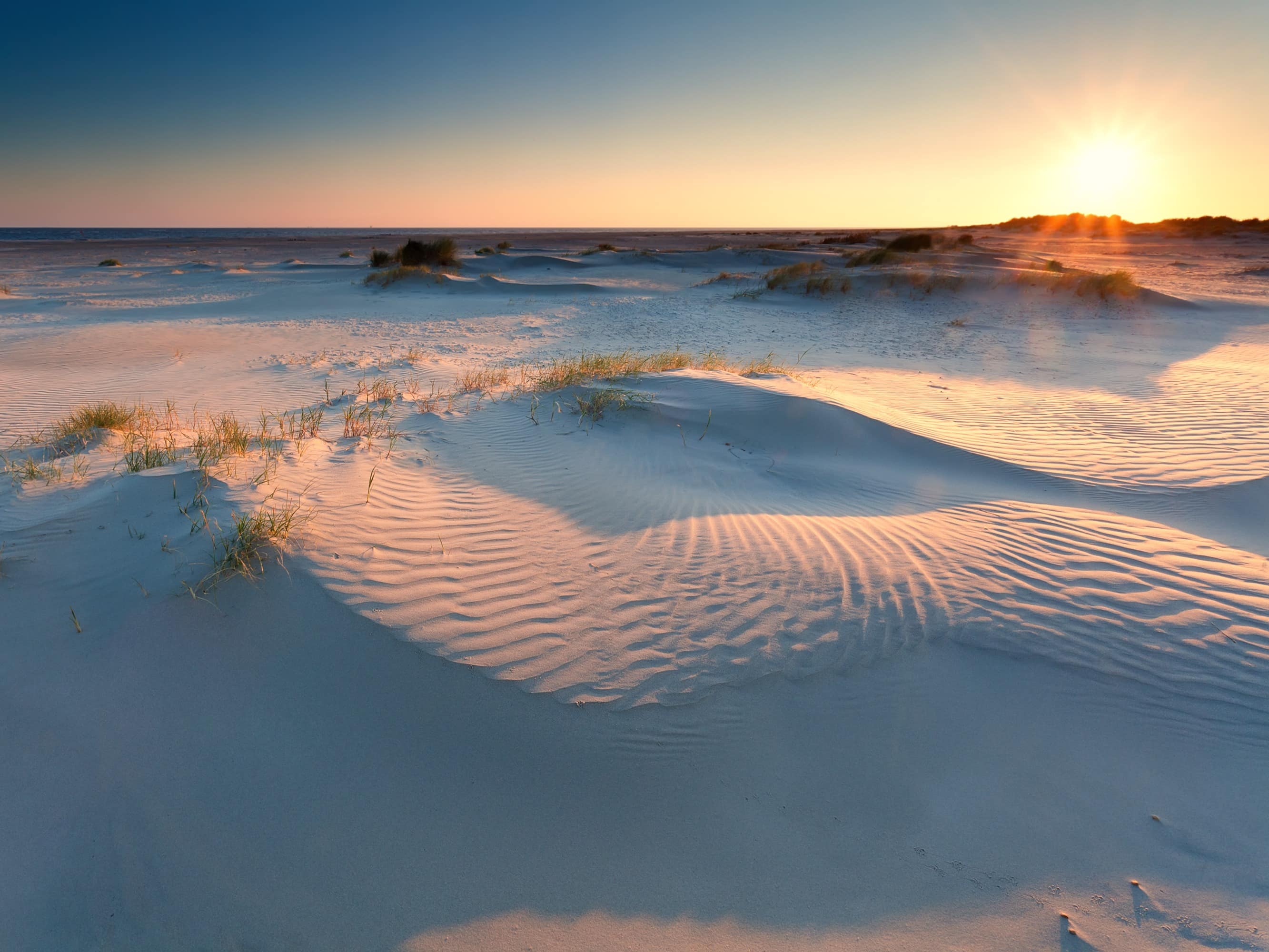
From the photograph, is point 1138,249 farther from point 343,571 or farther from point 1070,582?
point 343,571

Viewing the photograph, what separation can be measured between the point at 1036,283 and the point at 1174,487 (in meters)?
13.7

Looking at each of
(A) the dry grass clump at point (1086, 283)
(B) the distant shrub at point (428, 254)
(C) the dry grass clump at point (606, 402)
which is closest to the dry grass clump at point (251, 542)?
(C) the dry grass clump at point (606, 402)

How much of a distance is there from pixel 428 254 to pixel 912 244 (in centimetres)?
2007

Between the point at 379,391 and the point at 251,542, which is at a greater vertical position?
the point at 379,391

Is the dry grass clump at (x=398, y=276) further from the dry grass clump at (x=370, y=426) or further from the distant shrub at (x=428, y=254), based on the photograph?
the dry grass clump at (x=370, y=426)

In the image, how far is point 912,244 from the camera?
26.8 meters

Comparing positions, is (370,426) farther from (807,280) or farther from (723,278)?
(723,278)

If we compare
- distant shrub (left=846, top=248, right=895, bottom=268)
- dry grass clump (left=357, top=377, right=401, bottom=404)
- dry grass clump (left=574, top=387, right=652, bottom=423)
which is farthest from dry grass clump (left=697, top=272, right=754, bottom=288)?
dry grass clump (left=574, top=387, right=652, bottom=423)

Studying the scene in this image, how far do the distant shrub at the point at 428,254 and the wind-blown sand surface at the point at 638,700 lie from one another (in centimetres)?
1741

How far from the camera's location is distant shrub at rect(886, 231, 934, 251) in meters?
26.2

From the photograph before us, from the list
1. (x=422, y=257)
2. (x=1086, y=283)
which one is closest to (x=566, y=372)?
(x=1086, y=283)

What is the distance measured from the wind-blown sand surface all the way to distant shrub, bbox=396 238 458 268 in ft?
57.1

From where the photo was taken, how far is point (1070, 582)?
354cm

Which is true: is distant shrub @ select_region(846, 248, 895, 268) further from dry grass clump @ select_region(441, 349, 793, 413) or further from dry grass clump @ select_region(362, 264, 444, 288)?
dry grass clump @ select_region(441, 349, 793, 413)
